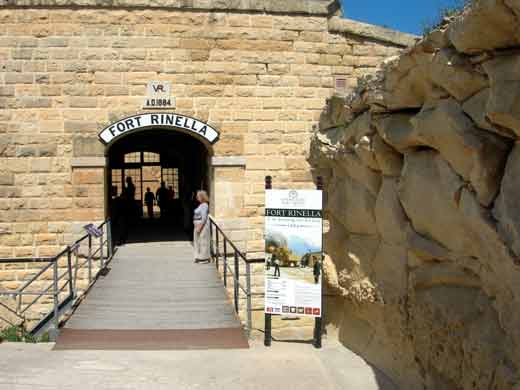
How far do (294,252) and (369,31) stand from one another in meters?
5.86

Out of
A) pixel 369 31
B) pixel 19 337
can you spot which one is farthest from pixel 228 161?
pixel 19 337

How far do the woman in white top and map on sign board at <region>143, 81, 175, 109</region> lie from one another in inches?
70.0

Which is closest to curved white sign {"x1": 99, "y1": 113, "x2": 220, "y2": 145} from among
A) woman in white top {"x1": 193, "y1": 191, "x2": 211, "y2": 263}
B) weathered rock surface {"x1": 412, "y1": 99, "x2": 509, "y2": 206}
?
woman in white top {"x1": 193, "y1": 191, "x2": 211, "y2": 263}

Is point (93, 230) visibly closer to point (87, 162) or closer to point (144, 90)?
point (87, 162)

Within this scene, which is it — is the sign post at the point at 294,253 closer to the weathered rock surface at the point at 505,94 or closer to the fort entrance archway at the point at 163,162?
the weathered rock surface at the point at 505,94

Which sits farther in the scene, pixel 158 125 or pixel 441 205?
pixel 158 125

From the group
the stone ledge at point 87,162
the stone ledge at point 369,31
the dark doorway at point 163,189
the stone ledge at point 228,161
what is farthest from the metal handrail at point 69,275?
the stone ledge at point 369,31

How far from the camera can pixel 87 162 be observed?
1029cm

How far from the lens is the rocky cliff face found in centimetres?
402

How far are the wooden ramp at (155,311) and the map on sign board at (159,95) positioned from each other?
2742mm

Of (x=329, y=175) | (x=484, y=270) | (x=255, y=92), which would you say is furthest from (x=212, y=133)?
(x=484, y=270)

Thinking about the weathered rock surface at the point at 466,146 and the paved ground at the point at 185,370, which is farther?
the paved ground at the point at 185,370

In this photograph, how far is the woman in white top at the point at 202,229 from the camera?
979cm

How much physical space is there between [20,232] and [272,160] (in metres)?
4.59
